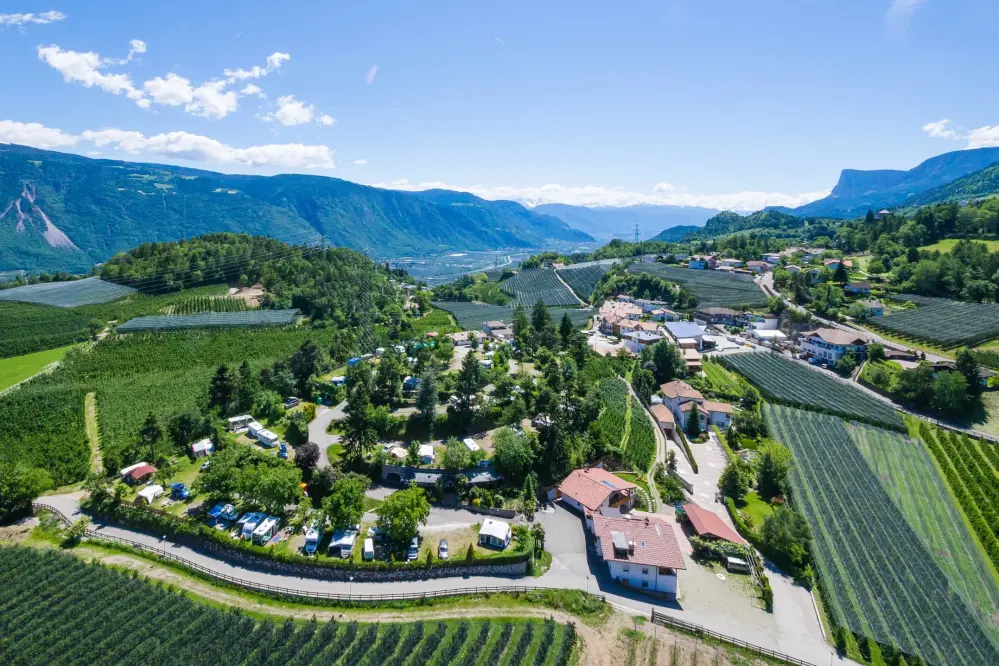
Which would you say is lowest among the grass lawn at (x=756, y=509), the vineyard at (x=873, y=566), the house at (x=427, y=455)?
the vineyard at (x=873, y=566)

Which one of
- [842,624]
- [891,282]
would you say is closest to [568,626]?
[842,624]

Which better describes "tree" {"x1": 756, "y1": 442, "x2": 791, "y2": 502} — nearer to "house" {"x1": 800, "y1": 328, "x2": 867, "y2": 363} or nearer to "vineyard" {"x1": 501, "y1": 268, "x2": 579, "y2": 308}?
"house" {"x1": 800, "y1": 328, "x2": 867, "y2": 363}

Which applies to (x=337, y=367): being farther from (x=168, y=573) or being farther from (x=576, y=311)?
(x=576, y=311)

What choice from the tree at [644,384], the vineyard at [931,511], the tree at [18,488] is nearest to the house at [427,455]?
the tree at [644,384]

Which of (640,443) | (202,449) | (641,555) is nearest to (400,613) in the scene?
(641,555)

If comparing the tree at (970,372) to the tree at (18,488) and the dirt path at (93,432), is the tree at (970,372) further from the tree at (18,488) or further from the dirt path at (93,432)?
the tree at (18,488)
